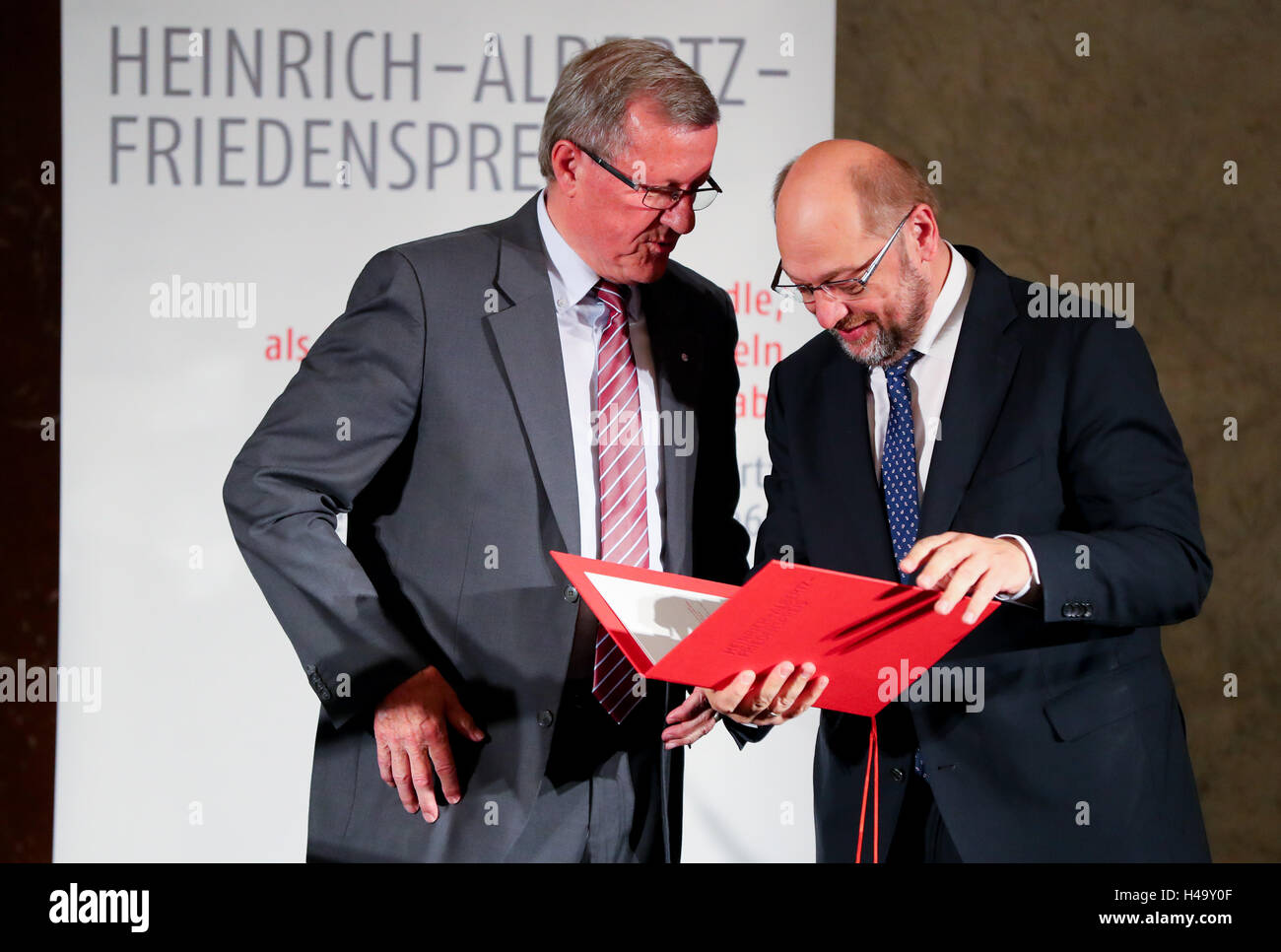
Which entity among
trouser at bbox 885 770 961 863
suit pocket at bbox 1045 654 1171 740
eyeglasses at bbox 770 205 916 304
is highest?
eyeglasses at bbox 770 205 916 304

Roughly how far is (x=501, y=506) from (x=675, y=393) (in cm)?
49

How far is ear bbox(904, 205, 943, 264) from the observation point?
2.36 m

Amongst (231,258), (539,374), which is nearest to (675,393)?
(539,374)

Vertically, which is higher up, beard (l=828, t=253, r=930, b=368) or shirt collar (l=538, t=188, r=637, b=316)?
shirt collar (l=538, t=188, r=637, b=316)

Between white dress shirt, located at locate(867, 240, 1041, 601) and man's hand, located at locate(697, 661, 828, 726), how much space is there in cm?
48

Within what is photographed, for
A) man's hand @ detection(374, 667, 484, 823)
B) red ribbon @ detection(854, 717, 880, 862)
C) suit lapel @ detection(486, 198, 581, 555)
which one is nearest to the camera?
red ribbon @ detection(854, 717, 880, 862)

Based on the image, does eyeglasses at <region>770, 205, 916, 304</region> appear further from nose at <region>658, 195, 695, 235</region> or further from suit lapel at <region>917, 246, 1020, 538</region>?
nose at <region>658, 195, 695, 235</region>

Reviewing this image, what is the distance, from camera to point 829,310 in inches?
92.3

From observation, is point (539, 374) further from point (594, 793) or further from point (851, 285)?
point (594, 793)

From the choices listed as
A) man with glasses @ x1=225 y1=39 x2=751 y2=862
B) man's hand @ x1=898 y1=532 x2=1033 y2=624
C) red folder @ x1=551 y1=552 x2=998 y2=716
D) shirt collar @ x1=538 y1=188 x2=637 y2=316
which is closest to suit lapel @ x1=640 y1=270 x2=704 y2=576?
man with glasses @ x1=225 y1=39 x2=751 y2=862

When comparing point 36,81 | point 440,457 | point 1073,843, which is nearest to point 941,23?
point 440,457

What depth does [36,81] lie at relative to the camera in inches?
126
